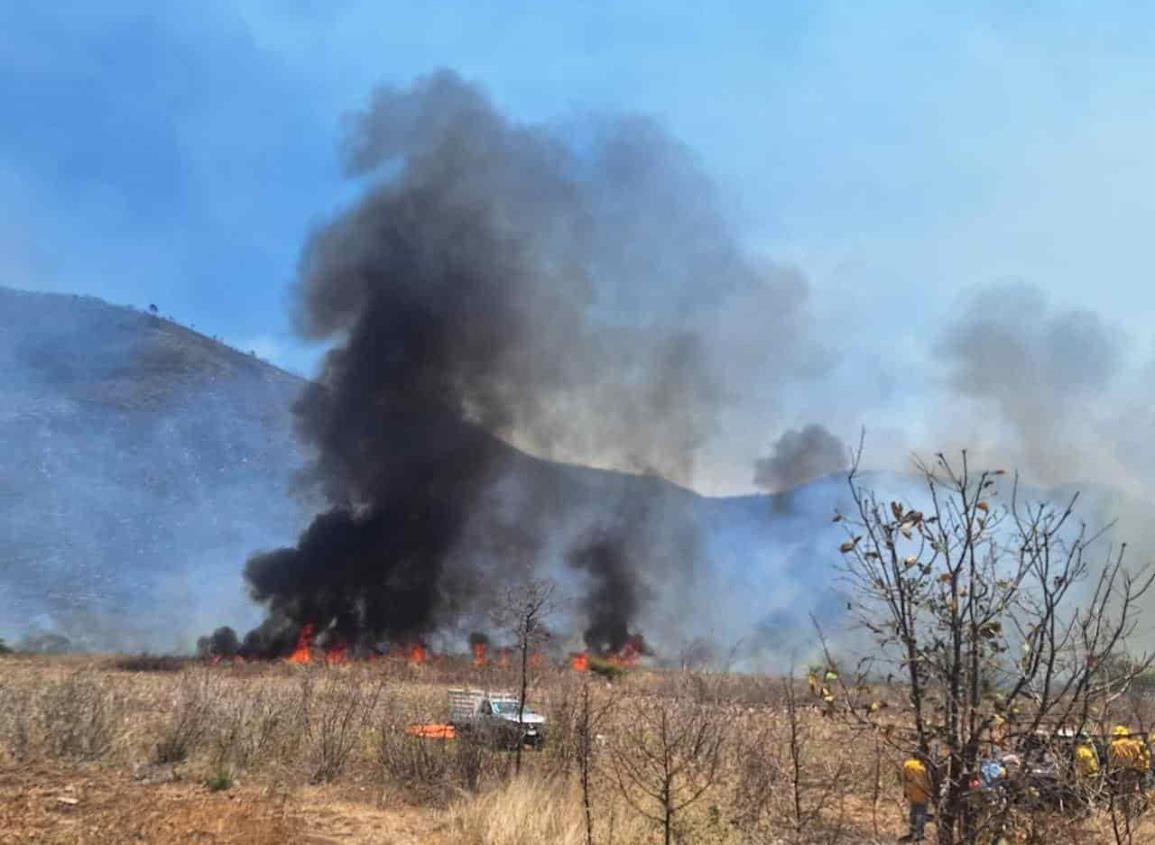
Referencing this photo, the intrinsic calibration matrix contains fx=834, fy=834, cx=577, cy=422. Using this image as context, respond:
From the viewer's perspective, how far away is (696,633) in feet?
176

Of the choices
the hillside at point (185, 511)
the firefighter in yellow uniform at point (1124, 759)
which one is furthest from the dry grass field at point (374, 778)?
the hillside at point (185, 511)

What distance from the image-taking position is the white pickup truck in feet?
34.6

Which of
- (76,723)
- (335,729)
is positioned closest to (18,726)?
(76,723)

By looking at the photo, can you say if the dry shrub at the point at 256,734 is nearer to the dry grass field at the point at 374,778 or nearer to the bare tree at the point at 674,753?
the dry grass field at the point at 374,778

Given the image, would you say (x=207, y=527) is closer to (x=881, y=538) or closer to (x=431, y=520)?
(x=431, y=520)

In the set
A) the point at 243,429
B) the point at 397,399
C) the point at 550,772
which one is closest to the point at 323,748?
the point at 550,772

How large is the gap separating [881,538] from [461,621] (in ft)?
130

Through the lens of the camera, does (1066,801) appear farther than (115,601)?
No

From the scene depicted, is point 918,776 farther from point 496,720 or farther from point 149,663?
point 149,663

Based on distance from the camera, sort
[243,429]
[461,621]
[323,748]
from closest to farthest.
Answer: [323,748]
[461,621]
[243,429]

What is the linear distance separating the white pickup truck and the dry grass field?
0.26 meters

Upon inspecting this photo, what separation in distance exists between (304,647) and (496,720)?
86.1 ft

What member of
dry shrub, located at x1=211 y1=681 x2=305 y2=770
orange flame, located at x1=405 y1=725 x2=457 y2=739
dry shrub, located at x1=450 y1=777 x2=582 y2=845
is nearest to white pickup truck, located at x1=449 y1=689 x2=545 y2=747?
orange flame, located at x1=405 y1=725 x2=457 y2=739

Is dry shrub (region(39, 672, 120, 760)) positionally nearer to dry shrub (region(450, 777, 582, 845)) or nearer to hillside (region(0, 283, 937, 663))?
dry shrub (region(450, 777, 582, 845))
